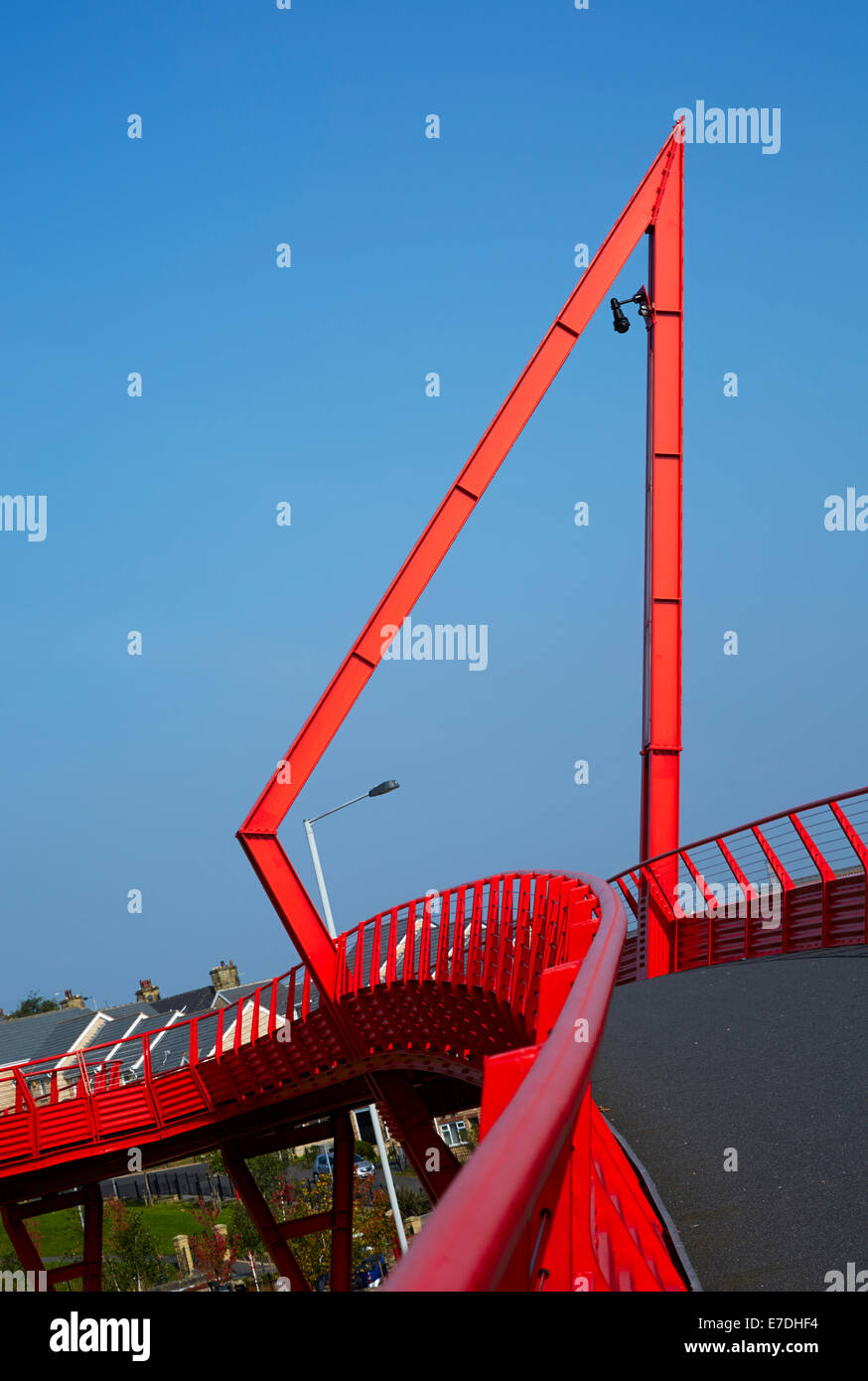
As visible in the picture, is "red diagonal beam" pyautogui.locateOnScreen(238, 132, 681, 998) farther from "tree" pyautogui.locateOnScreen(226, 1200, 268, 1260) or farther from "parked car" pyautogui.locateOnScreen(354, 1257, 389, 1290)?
"tree" pyautogui.locateOnScreen(226, 1200, 268, 1260)

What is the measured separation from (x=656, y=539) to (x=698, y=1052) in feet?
42.4

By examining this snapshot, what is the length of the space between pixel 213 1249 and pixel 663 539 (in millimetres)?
36964

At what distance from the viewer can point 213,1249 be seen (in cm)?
4719

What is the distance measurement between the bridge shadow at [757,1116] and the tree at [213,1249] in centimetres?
3976

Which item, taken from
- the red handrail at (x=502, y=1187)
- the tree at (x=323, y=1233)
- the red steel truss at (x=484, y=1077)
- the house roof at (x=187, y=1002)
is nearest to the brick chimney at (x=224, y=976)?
the house roof at (x=187, y=1002)

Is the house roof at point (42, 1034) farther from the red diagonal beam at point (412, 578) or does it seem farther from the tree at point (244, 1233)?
the red diagonal beam at point (412, 578)

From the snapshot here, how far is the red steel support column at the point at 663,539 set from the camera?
19859 millimetres

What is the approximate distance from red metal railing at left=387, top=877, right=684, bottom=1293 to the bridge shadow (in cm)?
32

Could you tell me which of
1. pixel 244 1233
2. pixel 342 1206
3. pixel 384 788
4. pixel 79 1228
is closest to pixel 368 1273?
pixel 244 1233

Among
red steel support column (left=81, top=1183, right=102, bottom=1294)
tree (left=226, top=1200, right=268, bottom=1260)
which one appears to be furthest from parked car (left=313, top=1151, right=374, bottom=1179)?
red steel support column (left=81, top=1183, right=102, bottom=1294)

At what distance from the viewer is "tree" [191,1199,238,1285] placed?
46281 millimetres

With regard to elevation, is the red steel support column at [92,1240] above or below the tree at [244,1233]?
above

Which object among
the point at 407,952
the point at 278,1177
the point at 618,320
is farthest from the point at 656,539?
the point at 278,1177
